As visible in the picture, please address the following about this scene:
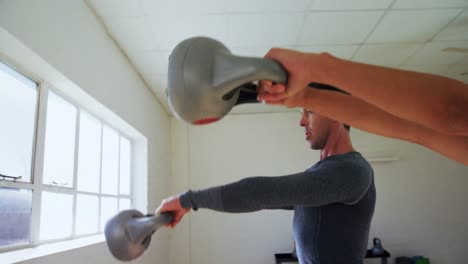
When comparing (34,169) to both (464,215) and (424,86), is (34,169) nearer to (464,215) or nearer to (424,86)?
(424,86)

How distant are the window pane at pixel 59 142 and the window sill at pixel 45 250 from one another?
1.10ft

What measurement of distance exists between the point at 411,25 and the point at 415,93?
107 inches

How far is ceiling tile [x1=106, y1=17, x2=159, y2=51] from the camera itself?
2.46 meters

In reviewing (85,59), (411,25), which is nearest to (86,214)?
(85,59)

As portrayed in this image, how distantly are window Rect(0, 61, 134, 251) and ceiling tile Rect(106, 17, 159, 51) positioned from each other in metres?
0.61

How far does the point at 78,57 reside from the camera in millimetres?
2014

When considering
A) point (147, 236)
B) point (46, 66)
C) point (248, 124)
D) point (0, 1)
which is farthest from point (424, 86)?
point (248, 124)

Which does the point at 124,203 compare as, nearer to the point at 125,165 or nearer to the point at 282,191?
the point at 125,165

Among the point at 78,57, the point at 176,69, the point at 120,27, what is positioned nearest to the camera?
the point at 176,69

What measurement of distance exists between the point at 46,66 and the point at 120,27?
0.91 metres

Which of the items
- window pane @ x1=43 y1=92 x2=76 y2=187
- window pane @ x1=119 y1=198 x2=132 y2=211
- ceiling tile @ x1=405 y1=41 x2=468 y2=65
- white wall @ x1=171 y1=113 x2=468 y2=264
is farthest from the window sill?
ceiling tile @ x1=405 y1=41 x2=468 y2=65

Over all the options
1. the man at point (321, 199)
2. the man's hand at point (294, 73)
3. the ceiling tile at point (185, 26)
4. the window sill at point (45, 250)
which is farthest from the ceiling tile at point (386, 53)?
the man's hand at point (294, 73)

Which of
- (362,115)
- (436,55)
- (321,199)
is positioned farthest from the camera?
(436,55)

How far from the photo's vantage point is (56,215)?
205cm
